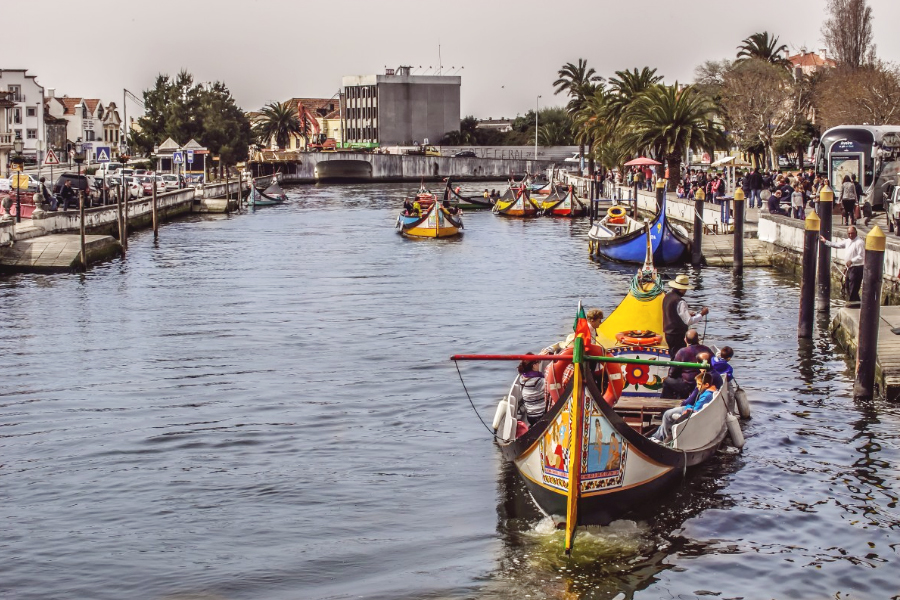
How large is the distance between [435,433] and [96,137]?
478 ft

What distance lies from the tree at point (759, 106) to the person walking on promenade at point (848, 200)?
39894 millimetres

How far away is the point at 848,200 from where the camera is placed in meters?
35.4

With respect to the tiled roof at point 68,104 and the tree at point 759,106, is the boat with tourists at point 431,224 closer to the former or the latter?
the tree at point 759,106

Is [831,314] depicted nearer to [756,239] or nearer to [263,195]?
[756,239]

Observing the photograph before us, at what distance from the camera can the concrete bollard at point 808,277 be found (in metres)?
24.8

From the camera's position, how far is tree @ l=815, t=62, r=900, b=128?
66.4m

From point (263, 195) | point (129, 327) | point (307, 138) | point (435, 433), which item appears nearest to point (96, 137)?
point (307, 138)

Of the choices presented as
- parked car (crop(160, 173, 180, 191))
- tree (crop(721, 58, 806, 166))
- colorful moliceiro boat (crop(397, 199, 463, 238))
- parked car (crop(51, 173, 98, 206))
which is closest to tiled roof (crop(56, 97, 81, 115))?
parked car (crop(160, 173, 180, 191))

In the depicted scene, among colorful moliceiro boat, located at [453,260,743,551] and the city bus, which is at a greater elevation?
the city bus

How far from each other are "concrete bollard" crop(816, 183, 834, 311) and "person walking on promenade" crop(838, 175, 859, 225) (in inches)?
296

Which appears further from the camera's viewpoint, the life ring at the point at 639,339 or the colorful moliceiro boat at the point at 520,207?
the colorful moliceiro boat at the point at 520,207

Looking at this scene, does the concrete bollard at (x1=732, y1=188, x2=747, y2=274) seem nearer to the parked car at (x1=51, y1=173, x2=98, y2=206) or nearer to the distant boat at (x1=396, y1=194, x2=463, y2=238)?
the distant boat at (x1=396, y1=194, x2=463, y2=238)

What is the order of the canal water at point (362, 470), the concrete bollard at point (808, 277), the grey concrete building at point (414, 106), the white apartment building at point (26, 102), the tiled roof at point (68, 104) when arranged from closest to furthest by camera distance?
the canal water at point (362, 470)
the concrete bollard at point (808, 277)
the white apartment building at point (26, 102)
the tiled roof at point (68, 104)
the grey concrete building at point (414, 106)

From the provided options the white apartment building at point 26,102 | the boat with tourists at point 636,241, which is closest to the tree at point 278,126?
the white apartment building at point 26,102
